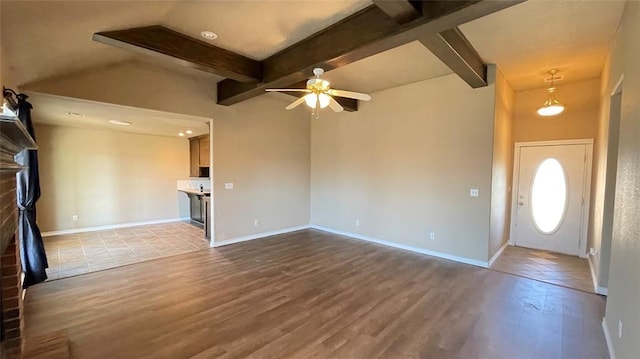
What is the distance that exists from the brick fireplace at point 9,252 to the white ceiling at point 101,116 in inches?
88.0

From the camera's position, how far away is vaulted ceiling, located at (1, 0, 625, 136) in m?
2.34

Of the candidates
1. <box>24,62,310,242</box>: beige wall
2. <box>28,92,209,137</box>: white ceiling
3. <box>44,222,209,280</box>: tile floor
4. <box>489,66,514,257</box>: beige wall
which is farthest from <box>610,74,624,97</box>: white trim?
<box>44,222,209,280</box>: tile floor

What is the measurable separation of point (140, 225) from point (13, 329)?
18.0 feet

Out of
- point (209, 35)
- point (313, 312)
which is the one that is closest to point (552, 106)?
point (313, 312)

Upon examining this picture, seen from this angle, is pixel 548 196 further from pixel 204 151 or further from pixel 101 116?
pixel 101 116

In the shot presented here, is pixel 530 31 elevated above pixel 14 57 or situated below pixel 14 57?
above

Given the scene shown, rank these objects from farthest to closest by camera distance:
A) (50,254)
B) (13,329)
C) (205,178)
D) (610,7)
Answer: (205,178), (50,254), (610,7), (13,329)

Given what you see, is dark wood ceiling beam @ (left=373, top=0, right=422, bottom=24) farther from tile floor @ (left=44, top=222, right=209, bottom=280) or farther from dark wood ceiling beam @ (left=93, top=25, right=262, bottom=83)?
tile floor @ (left=44, top=222, right=209, bottom=280)

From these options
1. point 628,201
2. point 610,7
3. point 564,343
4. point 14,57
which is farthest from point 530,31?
point 14,57

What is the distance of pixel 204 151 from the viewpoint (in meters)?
Result: 7.33

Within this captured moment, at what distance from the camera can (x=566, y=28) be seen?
3.01 meters

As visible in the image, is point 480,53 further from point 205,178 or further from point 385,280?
point 205,178

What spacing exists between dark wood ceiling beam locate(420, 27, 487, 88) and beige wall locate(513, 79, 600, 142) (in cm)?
194

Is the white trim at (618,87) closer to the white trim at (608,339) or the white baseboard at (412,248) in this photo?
the white trim at (608,339)
